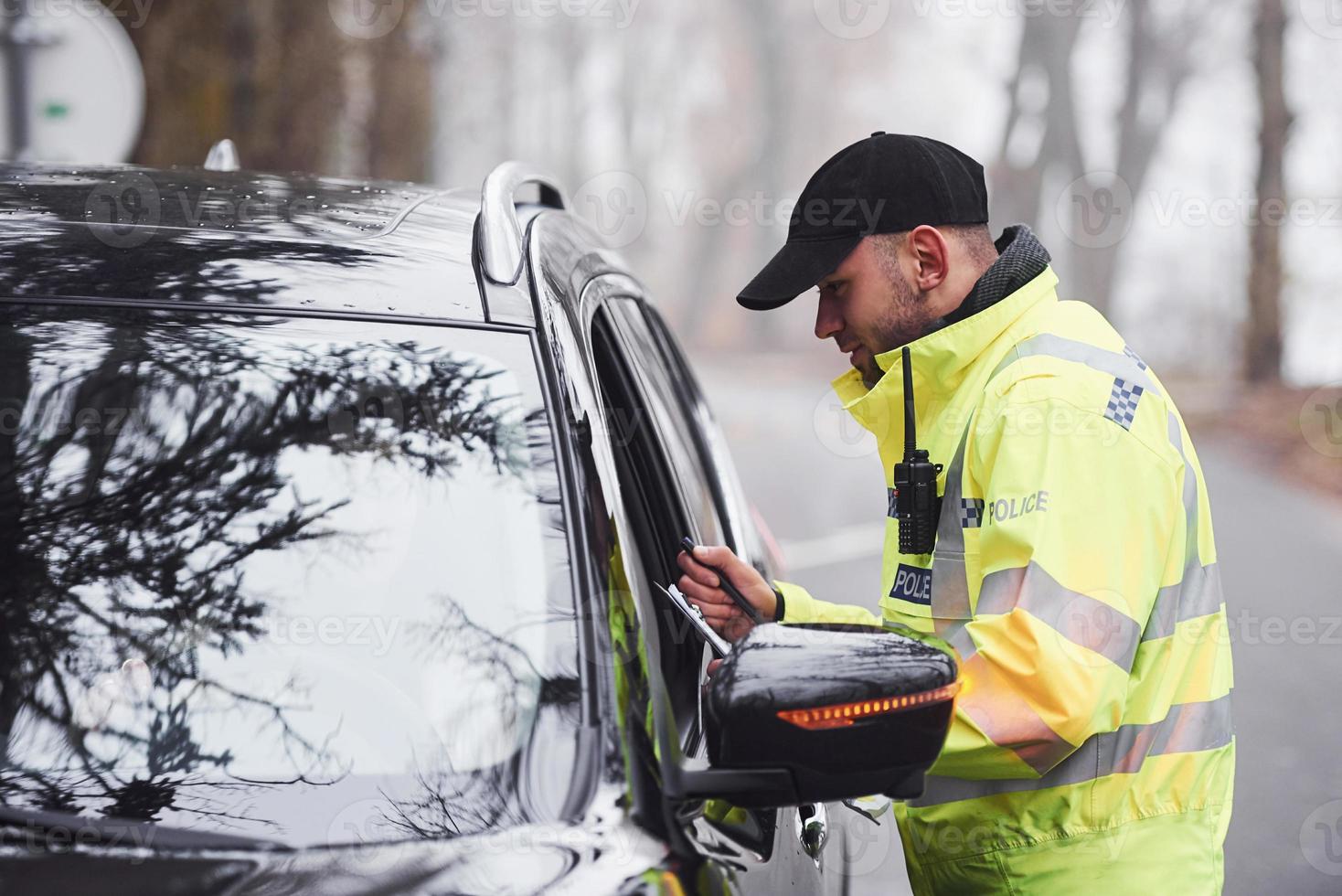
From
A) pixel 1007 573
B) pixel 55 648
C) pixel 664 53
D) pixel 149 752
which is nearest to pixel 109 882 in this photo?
pixel 149 752

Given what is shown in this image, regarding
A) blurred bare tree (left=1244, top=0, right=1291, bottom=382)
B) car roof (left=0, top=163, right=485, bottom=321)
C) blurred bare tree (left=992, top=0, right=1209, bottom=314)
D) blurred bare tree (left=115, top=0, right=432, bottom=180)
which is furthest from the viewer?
blurred bare tree (left=992, top=0, right=1209, bottom=314)

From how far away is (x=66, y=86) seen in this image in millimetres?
6949

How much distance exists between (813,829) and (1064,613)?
0.72m

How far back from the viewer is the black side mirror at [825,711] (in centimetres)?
182

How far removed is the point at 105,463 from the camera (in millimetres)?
2127

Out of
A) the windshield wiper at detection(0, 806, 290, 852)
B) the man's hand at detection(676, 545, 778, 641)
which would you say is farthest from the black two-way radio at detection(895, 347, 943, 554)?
the windshield wiper at detection(0, 806, 290, 852)

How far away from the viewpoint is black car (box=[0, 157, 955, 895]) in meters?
1.80

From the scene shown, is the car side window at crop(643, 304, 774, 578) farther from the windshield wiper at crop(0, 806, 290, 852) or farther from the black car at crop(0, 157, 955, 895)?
the windshield wiper at crop(0, 806, 290, 852)

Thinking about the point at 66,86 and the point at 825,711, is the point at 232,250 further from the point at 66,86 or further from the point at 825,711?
the point at 66,86

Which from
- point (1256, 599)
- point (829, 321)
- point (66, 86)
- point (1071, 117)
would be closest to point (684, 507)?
point (829, 321)

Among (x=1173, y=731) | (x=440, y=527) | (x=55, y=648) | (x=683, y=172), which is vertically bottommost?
(x=1173, y=731)

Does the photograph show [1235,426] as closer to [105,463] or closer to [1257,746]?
[1257,746]

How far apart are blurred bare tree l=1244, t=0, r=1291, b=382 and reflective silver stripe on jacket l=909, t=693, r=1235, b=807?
2090 cm

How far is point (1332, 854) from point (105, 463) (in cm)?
506
